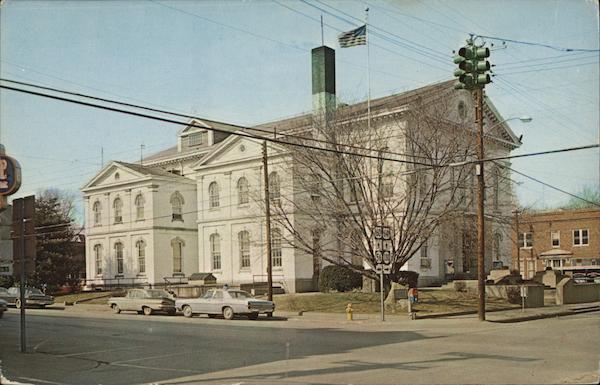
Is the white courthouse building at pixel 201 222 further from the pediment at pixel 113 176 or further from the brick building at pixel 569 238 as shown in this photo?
the brick building at pixel 569 238

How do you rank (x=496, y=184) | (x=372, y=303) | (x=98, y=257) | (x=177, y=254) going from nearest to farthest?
(x=372, y=303), (x=496, y=184), (x=177, y=254), (x=98, y=257)

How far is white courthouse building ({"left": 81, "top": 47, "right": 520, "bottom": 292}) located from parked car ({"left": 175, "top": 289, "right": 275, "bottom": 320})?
1018cm

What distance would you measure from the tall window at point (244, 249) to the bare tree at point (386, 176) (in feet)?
50.2

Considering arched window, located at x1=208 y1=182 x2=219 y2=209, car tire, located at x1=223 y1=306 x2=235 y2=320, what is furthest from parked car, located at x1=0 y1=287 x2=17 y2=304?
arched window, located at x1=208 y1=182 x2=219 y2=209

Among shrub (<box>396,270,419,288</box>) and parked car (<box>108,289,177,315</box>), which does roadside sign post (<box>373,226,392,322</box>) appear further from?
parked car (<box>108,289,177,315</box>)

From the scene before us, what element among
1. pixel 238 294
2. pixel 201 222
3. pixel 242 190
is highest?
pixel 242 190

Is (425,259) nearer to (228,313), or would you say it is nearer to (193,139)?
(228,313)

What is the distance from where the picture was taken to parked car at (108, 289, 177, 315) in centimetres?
3566

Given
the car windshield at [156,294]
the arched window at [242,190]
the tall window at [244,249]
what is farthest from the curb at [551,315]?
the arched window at [242,190]

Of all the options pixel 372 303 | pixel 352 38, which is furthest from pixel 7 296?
pixel 352 38

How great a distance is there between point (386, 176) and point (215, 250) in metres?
23.4

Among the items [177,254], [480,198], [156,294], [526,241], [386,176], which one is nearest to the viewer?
[480,198]

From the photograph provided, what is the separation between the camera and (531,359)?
48.1 ft

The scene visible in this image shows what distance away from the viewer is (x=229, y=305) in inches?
1230
